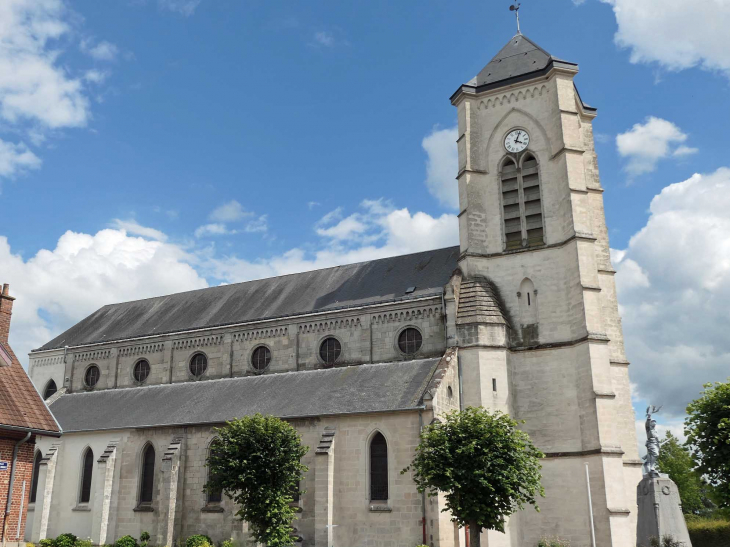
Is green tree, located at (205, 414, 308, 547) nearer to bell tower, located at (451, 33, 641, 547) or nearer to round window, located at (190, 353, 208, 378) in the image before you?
bell tower, located at (451, 33, 641, 547)

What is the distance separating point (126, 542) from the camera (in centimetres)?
2809

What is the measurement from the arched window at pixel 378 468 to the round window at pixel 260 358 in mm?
9072

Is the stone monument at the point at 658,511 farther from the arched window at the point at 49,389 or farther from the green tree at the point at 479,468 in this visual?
the arched window at the point at 49,389

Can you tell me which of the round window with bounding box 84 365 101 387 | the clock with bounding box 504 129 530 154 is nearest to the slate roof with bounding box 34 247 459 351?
the round window with bounding box 84 365 101 387

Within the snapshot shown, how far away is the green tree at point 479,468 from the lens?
2084 cm

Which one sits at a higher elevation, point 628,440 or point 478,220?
point 478,220

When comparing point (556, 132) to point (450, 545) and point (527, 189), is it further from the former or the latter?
point (450, 545)

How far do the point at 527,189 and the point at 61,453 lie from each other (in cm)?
2632

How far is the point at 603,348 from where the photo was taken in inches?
1083

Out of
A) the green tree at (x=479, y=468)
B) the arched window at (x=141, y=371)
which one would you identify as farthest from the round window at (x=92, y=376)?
the green tree at (x=479, y=468)

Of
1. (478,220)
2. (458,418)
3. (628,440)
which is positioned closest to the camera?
(458,418)

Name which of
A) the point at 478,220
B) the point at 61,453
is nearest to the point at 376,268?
the point at 478,220

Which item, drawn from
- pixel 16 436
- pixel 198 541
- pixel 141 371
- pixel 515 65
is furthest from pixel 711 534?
pixel 141 371

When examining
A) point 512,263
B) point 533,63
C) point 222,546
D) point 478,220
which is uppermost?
point 533,63
